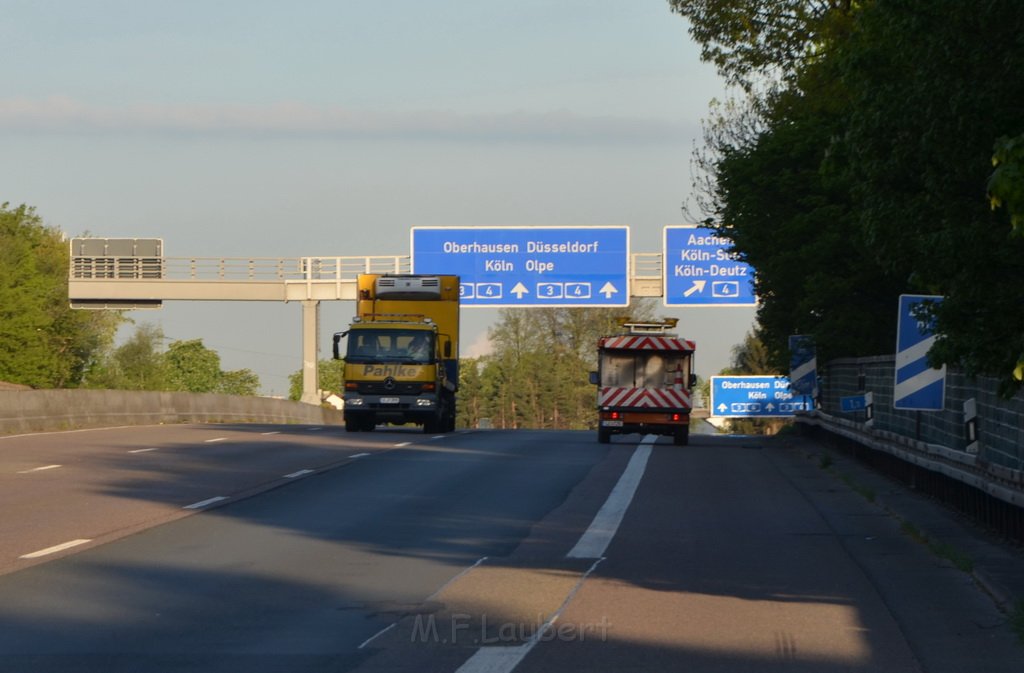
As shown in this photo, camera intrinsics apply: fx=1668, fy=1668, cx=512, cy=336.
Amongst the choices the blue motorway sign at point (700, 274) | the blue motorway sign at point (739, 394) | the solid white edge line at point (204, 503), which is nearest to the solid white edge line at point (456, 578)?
the solid white edge line at point (204, 503)

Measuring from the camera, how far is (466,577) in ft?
38.0

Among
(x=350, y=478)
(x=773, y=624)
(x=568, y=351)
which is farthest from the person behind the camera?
(x=568, y=351)

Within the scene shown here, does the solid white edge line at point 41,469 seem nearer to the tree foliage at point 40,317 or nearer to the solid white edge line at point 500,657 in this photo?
the solid white edge line at point 500,657

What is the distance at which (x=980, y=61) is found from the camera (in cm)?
1091

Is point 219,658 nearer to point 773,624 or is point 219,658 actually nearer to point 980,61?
point 773,624

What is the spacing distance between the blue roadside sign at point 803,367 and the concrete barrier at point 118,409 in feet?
52.5

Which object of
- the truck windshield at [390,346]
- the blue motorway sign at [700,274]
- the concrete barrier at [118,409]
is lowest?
the concrete barrier at [118,409]

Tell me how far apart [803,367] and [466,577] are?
23129 millimetres

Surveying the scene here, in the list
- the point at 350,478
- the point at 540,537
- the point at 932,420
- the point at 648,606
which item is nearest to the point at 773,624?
the point at 648,606

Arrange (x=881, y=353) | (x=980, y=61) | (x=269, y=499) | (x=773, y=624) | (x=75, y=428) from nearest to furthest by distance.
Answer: (x=773, y=624), (x=980, y=61), (x=269, y=499), (x=881, y=353), (x=75, y=428)

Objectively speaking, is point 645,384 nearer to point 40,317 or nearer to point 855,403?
point 855,403

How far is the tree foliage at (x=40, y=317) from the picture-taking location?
3108 inches

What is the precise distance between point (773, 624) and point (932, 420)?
360 inches

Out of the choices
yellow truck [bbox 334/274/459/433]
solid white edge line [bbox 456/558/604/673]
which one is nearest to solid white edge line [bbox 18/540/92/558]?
solid white edge line [bbox 456/558/604/673]
